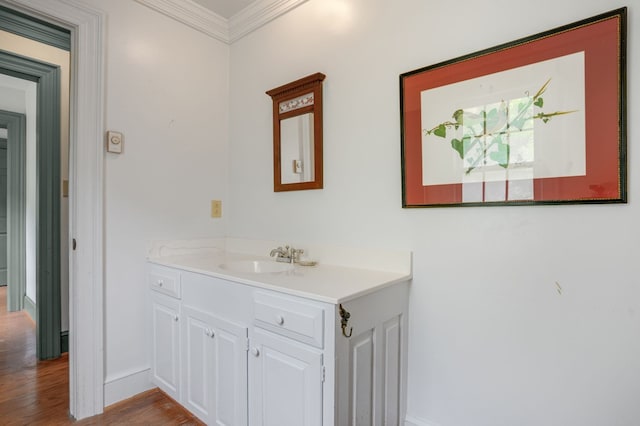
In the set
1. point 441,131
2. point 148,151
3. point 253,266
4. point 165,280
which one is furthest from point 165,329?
point 441,131

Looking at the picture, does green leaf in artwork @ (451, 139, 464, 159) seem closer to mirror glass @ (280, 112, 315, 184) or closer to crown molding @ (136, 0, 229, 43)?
mirror glass @ (280, 112, 315, 184)

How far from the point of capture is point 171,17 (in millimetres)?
2105

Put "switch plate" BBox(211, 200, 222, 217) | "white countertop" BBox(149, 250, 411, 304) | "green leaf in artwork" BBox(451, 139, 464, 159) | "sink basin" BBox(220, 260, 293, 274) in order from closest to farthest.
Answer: "white countertop" BBox(149, 250, 411, 304) → "green leaf in artwork" BBox(451, 139, 464, 159) → "sink basin" BBox(220, 260, 293, 274) → "switch plate" BBox(211, 200, 222, 217)

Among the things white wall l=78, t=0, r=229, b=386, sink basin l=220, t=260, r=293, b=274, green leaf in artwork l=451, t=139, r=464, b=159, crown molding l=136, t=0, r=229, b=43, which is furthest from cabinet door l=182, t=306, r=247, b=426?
crown molding l=136, t=0, r=229, b=43

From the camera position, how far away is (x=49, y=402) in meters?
1.85

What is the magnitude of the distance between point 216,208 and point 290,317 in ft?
4.54

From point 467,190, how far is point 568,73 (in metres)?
0.51

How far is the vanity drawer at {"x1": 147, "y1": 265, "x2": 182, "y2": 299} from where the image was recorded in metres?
1.76

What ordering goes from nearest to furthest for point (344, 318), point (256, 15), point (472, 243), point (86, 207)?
point (344, 318) < point (472, 243) < point (86, 207) < point (256, 15)

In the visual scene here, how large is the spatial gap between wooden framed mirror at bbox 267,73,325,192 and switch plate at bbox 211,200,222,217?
1.77 feet

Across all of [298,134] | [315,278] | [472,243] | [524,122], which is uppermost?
[298,134]

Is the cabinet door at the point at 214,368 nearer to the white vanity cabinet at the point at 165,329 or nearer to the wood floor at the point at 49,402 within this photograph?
the white vanity cabinet at the point at 165,329

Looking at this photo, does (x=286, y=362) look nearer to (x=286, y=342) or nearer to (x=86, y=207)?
(x=286, y=342)

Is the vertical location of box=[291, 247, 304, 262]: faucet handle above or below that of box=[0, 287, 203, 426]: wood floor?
above
